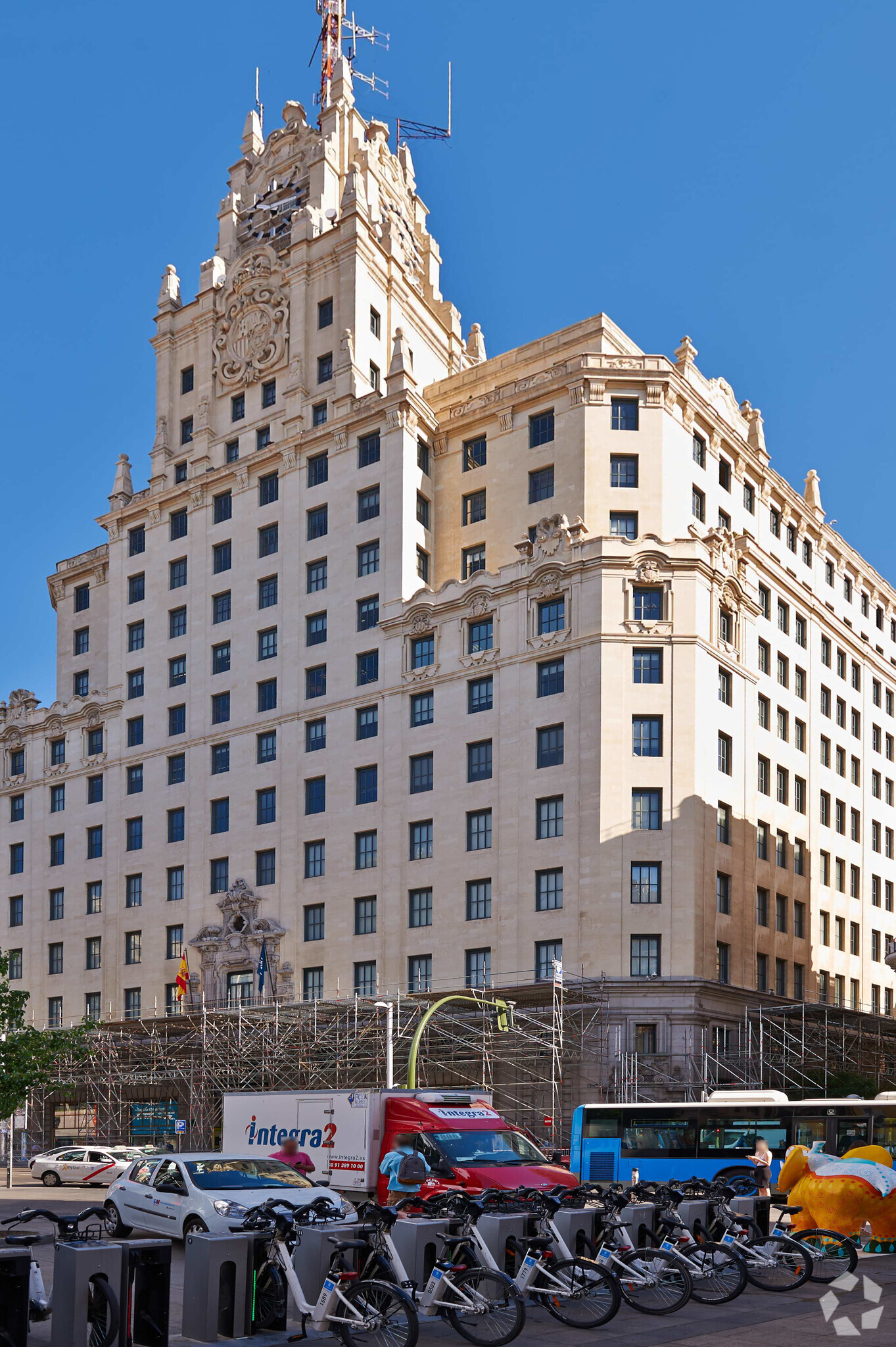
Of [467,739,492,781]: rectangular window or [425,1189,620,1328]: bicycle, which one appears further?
[467,739,492,781]: rectangular window

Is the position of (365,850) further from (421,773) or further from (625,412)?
(625,412)

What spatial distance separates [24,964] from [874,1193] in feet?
182

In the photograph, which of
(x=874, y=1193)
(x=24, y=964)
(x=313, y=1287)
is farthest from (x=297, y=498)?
(x=313, y=1287)

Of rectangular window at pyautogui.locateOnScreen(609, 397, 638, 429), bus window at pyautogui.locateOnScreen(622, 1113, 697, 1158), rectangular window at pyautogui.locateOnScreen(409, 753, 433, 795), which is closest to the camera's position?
bus window at pyautogui.locateOnScreen(622, 1113, 697, 1158)

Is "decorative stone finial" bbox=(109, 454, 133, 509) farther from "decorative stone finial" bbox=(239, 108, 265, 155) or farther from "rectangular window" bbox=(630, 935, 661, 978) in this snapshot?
"rectangular window" bbox=(630, 935, 661, 978)

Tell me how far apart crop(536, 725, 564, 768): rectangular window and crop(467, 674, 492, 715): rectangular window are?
8.51 ft

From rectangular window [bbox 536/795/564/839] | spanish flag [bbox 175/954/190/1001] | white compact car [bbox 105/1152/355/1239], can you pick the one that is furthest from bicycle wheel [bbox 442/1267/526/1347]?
spanish flag [bbox 175/954/190/1001]

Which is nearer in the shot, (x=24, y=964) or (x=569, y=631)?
(x=569, y=631)

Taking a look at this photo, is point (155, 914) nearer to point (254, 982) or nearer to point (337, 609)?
point (254, 982)

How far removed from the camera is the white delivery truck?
2367 cm

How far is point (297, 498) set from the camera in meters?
61.9

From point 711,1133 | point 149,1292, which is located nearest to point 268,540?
point 711,1133

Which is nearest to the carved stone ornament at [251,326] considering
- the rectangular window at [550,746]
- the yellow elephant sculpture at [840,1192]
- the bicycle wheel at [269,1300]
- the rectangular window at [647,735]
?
the rectangular window at [550,746]

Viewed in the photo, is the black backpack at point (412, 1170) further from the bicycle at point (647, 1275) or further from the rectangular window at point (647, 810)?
the rectangular window at point (647, 810)
